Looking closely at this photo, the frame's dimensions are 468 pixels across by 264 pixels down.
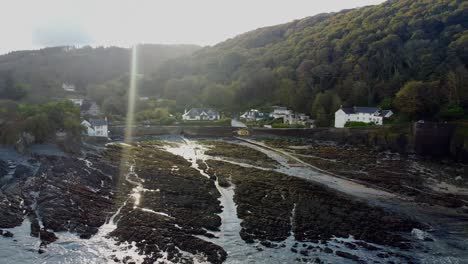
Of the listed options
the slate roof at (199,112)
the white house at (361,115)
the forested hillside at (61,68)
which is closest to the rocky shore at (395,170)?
the white house at (361,115)

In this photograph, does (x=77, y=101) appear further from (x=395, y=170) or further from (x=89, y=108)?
(x=395, y=170)

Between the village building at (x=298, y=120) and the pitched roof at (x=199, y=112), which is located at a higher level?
the pitched roof at (x=199, y=112)

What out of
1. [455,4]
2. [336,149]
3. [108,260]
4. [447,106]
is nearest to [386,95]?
[447,106]

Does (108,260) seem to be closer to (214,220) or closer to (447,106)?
(214,220)

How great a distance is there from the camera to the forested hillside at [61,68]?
193 feet

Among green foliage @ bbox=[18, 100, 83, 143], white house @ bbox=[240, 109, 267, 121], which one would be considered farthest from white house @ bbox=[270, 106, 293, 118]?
green foliage @ bbox=[18, 100, 83, 143]

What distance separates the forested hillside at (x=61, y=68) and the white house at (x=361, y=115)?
41.1 meters

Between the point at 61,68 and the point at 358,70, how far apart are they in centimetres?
7242

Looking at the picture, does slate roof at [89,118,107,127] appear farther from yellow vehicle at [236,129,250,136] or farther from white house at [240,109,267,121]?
white house at [240,109,267,121]

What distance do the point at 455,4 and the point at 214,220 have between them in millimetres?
76210

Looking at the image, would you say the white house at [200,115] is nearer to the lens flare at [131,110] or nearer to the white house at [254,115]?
the white house at [254,115]

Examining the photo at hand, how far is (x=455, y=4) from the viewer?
72.1 meters

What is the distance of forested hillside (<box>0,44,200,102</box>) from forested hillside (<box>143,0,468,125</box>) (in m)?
18.0

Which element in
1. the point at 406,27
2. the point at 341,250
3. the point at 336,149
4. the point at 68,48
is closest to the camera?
the point at 341,250
